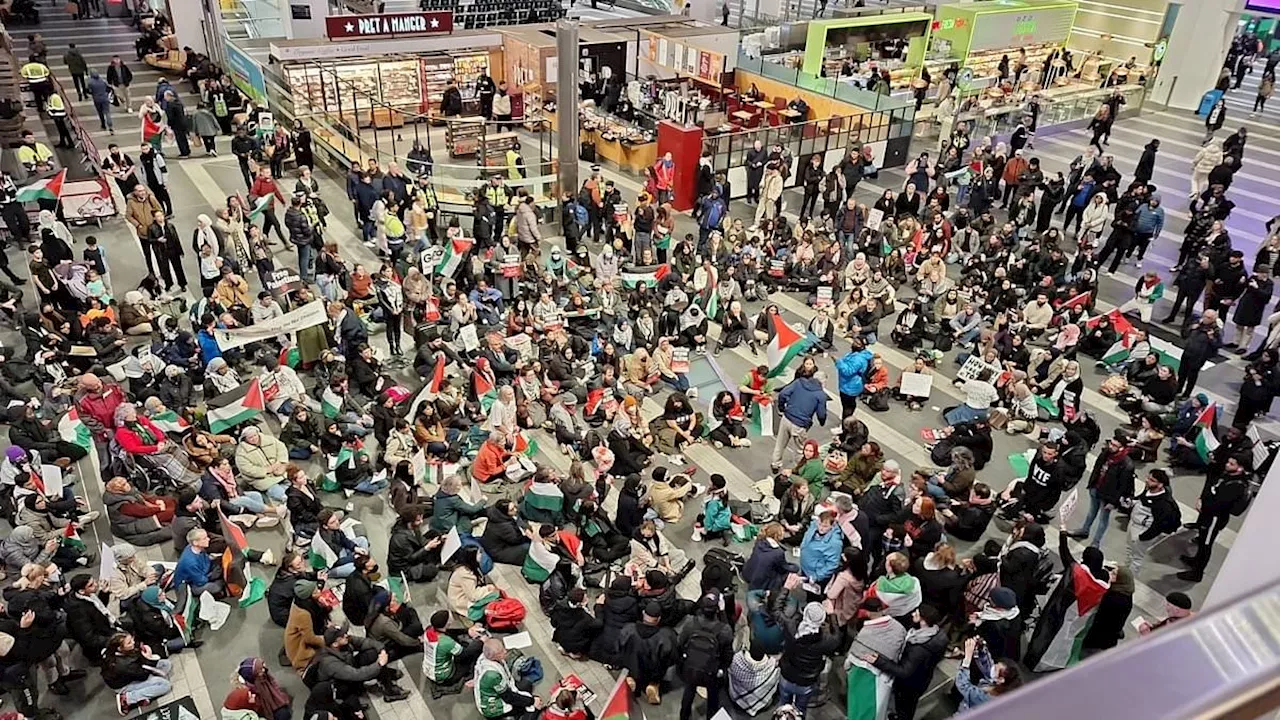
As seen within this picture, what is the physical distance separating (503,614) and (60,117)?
1762 cm

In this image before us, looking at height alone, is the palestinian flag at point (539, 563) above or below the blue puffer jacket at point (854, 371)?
below

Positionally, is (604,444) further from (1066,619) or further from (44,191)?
(44,191)

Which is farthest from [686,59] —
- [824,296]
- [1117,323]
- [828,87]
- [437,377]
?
[437,377]

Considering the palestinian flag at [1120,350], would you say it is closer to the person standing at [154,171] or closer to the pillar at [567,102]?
the pillar at [567,102]

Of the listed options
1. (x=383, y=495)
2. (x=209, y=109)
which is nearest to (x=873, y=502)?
(x=383, y=495)

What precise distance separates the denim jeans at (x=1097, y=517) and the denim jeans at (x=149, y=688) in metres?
8.94

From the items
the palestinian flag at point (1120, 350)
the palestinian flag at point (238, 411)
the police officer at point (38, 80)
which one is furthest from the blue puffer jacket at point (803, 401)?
the police officer at point (38, 80)

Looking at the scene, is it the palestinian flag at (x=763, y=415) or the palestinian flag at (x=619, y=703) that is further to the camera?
the palestinian flag at (x=763, y=415)

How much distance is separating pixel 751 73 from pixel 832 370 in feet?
46.6

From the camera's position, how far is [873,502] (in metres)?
8.61

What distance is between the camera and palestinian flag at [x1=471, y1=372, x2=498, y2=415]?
35.4ft

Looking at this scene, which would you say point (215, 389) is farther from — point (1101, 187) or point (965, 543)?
point (1101, 187)

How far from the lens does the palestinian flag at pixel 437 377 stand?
10.4 metres

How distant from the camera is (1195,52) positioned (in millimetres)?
26047
